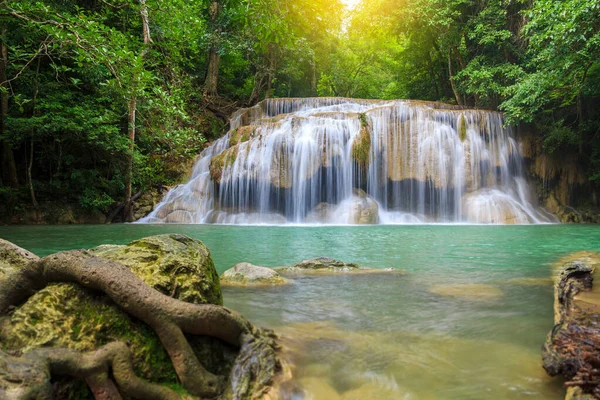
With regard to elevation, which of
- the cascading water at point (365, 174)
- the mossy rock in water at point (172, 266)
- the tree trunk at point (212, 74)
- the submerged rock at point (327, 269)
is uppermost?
the tree trunk at point (212, 74)

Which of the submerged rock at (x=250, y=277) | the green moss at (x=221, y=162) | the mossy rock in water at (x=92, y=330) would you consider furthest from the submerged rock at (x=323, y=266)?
A: the green moss at (x=221, y=162)

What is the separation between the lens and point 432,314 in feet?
11.2

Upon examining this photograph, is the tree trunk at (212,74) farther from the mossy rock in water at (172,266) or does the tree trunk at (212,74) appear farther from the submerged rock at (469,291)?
the mossy rock in water at (172,266)

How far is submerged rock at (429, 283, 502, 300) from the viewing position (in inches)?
159

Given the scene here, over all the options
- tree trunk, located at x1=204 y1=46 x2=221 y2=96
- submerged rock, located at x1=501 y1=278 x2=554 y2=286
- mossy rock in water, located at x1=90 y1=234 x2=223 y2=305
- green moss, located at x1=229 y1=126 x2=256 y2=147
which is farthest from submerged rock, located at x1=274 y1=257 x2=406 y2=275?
tree trunk, located at x1=204 y1=46 x2=221 y2=96

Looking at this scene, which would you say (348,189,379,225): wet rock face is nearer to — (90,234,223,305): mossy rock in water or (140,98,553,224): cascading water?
(140,98,553,224): cascading water

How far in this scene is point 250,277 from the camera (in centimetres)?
480

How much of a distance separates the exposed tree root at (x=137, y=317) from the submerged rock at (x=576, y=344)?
1.57m

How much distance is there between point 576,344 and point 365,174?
15075mm

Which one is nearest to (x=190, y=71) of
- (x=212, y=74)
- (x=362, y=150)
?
(x=212, y=74)

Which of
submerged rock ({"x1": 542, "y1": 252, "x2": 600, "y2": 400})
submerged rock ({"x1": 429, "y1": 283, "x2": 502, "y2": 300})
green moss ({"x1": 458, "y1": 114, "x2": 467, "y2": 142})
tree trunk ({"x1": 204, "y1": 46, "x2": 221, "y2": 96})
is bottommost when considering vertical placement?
submerged rock ({"x1": 429, "y1": 283, "x2": 502, "y2": 300})

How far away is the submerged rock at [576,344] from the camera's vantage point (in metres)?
1.72

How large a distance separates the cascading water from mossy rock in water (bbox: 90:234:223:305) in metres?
13.0

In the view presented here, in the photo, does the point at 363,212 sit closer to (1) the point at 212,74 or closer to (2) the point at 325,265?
(2) the point at 325,265
